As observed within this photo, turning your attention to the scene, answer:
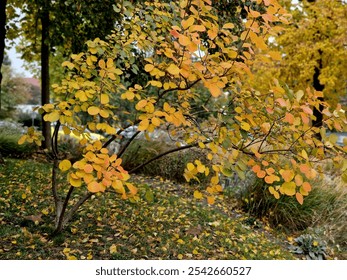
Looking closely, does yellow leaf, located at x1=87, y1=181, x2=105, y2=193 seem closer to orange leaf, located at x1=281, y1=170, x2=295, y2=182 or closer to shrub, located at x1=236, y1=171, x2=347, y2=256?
orange leaf, located at x1=281, y1=170, x2=295, y2=182

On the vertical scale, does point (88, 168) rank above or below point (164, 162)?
above

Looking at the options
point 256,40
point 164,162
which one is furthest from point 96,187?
point 164,162

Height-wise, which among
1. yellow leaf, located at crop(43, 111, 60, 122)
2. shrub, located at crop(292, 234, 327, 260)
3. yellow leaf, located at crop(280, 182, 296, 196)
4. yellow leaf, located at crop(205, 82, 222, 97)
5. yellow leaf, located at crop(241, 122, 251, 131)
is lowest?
shrub, located at crop(292, 234, 327, 260)

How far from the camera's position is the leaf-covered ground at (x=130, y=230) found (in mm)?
3328

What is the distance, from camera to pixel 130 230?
3.82 meters

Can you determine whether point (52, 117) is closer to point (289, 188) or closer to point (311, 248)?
point (289, 188)

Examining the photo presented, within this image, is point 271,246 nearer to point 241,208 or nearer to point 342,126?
point 241,208

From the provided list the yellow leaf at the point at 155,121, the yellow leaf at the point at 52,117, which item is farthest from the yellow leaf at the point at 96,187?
the yellow leaf at the point at 52,117

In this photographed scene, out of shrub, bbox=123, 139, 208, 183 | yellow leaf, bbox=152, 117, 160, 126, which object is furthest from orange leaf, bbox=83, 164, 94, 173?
shrub, bbox=123, 139, 208, 183

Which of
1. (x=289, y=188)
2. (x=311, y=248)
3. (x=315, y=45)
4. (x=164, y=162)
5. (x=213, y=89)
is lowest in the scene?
(x=311, y=248)

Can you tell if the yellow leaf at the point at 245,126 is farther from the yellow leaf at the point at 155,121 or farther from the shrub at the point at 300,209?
the shrub at the point at 300,209


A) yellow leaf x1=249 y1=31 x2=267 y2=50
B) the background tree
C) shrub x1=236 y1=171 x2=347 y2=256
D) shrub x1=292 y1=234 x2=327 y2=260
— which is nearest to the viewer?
yellow leaf x1=249 y1=31 x2=267 y2=50

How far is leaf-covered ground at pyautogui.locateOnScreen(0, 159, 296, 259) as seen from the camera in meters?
3.33

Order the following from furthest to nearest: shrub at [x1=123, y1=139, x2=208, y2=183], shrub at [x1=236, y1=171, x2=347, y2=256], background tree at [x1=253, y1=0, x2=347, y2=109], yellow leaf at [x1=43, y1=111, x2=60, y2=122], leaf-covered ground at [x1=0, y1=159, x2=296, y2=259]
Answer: background tree at [x1=253, y1=0, x2=347, y2=109] < shrub at [x1=123, y1=139, x2=208, y2=183] < shrub at [x1=236, y1=171, x2=347, y2=256] < leaf-covered ground at [x1=0, y1=159, x2=296, y2=259] < yellow leaf at [x1=43, y1=111, x2=60, y2=122]
